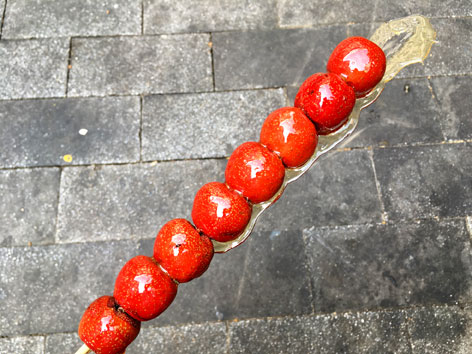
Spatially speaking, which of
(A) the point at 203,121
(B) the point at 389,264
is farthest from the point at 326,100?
(A) the point at 203,121

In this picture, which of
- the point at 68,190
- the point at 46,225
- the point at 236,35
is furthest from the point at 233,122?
the point at 46,225

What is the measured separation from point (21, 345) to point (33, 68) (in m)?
2.33

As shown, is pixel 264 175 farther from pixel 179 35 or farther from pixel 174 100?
pixel 179 35

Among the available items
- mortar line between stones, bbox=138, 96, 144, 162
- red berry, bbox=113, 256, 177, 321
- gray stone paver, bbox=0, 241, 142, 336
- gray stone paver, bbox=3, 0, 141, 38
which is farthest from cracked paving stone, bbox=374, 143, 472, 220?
gray stone paver, bbox=3, 0, 141, 38

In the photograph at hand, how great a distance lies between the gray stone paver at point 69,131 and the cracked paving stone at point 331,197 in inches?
50.7

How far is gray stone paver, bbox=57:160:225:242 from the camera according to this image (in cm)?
332

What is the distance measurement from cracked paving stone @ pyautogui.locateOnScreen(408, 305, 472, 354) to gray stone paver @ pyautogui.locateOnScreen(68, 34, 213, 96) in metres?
2.51

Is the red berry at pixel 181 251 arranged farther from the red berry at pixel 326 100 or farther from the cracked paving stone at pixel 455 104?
the cracked paving stone at pixel 455 104

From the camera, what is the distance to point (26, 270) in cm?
320

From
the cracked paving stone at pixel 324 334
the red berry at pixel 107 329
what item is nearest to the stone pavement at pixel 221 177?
the cracked paving stone at pixel 324 334

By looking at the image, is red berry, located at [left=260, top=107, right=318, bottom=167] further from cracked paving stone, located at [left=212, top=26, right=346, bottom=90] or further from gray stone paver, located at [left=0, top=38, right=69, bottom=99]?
gray stone paver, located at [left=0, top=38, right=69, bottom=99]

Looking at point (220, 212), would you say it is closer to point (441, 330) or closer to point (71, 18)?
point (441, 330)

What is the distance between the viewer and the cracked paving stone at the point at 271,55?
387 centimetres

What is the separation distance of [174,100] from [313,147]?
2.35 metres
